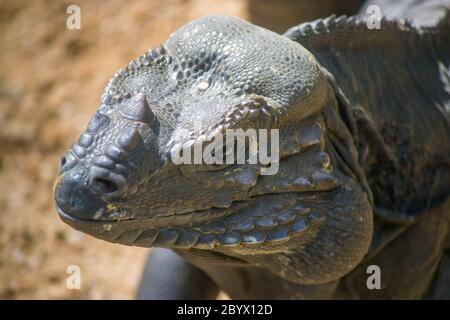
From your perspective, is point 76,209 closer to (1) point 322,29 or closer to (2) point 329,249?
(2) point 329,249

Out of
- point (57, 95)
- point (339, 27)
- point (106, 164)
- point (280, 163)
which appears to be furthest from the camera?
point (57, 95)

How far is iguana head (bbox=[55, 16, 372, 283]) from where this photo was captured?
271cm

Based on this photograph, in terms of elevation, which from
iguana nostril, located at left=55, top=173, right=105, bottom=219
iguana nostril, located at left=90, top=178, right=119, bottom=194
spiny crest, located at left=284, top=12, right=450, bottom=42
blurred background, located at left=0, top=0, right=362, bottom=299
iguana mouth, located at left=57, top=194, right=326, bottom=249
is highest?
spiny crest, located at left=284, top=12, right=450, bottom=42

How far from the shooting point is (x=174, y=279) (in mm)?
4203

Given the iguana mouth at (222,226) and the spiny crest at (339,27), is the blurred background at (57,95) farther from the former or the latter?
the iguana mouth at (222,226)

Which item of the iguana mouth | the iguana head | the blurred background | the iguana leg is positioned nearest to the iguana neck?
the iguana head

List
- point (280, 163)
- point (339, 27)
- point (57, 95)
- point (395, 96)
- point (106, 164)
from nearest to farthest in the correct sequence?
point (106, 164) → point (280, 163) → point (339, 27) → point (395, 96) → point (57, 95)

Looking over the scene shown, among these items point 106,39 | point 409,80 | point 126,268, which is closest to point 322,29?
point 409,80

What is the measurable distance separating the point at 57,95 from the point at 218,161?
16.7 ft

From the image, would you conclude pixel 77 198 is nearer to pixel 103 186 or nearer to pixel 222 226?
pixel 103 186

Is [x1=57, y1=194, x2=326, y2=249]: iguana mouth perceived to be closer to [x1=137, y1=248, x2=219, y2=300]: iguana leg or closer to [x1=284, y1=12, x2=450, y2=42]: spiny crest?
[x1=284, y1=12, x2=450, y2=42]: spiny crest

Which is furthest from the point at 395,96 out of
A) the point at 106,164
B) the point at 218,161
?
the point at 106,164

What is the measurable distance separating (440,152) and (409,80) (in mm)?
373

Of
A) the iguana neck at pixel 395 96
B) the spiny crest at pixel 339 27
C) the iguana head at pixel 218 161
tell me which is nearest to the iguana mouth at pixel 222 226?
the iguana head at pixel 218 161
